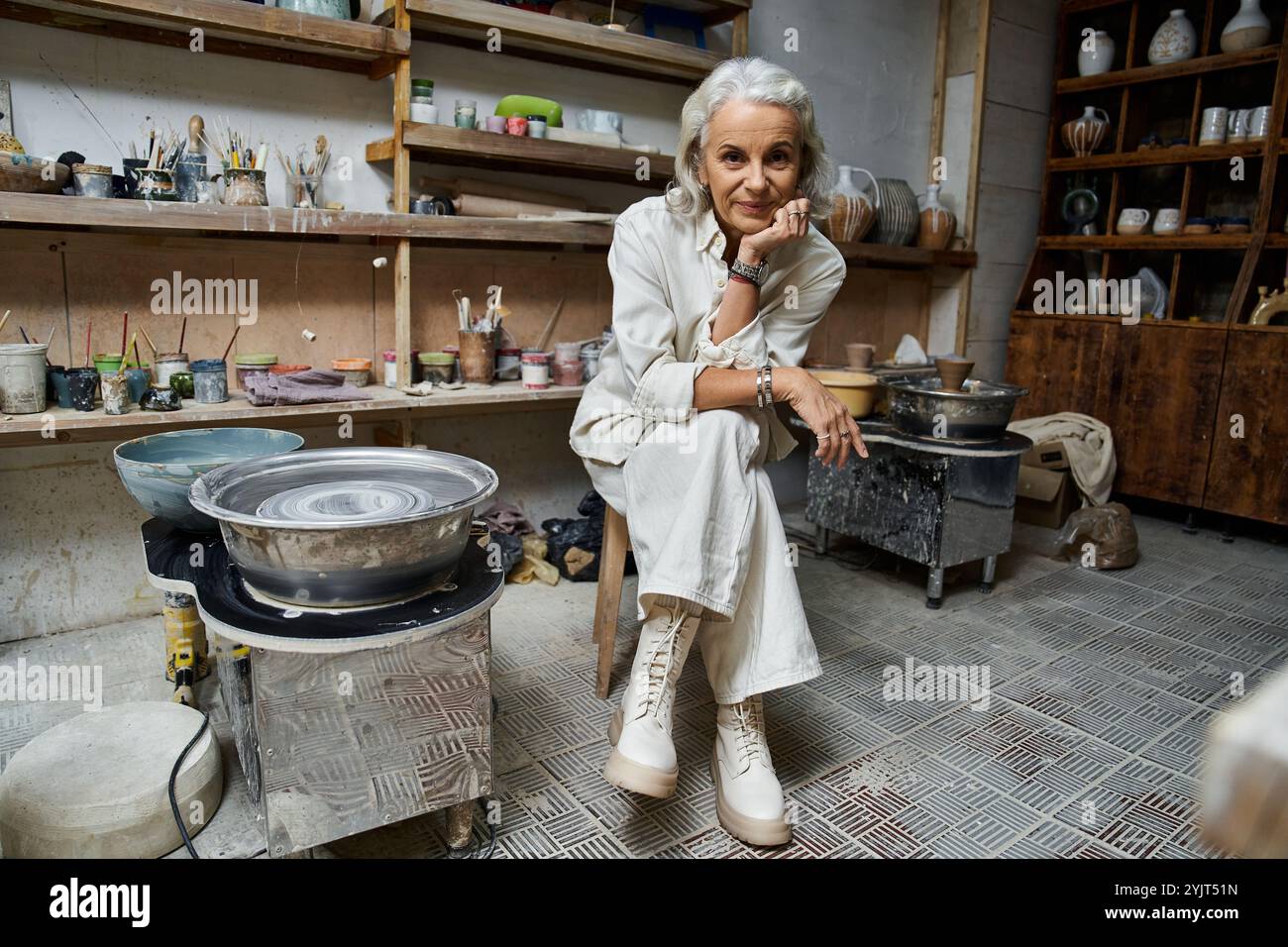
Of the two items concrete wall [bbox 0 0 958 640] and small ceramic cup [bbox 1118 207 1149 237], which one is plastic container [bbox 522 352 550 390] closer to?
concrete wall [bbox 0 0 958 640]

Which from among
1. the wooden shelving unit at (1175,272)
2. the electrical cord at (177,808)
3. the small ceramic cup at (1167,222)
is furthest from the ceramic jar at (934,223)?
the electrical cord at (177,808)

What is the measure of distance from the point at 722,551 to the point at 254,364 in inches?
68.9

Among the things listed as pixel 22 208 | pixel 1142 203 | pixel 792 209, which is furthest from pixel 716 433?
pixel 1142 203

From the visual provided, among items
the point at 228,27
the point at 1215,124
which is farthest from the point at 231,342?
the point at 1215,124

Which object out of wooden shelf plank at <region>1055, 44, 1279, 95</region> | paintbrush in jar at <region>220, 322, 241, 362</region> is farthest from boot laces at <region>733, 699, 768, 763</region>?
wooden shelf plank at <region>1055, 44, 1279, 95</region>

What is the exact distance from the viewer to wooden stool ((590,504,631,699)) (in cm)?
224

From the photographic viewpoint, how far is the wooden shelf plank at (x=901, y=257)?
387cm

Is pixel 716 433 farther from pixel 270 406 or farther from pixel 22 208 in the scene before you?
pixel 22 208

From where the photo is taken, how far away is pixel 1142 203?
4.64 m

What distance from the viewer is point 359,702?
1407 mm

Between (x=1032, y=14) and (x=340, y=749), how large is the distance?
4.96 metres

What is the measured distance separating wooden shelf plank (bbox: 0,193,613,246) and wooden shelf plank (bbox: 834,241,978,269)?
128 centimetres

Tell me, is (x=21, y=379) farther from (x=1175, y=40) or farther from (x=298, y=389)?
(x=1175, y=40)

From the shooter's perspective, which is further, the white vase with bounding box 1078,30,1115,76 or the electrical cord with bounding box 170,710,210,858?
the white vase with bounding box 1078,30,1115,76
